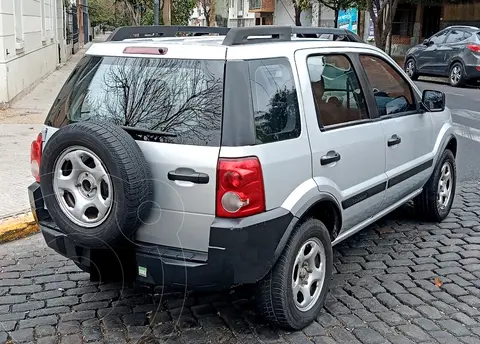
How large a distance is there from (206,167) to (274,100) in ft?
2.15

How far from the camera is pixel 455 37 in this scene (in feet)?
61.5

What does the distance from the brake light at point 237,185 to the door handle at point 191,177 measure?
0.27 feet

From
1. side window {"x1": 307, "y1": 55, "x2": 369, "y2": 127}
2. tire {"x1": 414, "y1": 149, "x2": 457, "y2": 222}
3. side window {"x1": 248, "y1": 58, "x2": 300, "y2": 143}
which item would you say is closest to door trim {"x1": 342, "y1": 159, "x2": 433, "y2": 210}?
tire {"x1": 414, "y1": 149, "x2": 457, "y2": 222}

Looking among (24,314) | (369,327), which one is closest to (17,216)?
(24,314)

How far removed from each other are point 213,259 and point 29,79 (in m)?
12.6

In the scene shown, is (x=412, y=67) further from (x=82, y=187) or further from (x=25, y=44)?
(x=82, y=187)

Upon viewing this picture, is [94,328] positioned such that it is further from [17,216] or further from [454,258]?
[454,258]

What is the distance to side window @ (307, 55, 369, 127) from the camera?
4.05 meters

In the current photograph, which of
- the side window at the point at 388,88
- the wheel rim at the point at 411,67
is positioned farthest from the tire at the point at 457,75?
the side window at the point at 388,88

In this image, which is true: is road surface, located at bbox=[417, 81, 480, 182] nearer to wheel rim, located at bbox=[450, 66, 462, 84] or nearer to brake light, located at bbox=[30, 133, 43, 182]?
wheel rim, located at bbox=[450, 66, 462, 84]

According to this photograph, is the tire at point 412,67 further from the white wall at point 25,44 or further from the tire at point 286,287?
the tire at point 286,287

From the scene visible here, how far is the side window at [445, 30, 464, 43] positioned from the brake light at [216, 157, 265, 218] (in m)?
16.9

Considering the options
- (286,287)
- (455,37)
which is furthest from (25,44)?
(455,37)

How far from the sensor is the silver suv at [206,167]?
11.1ft
